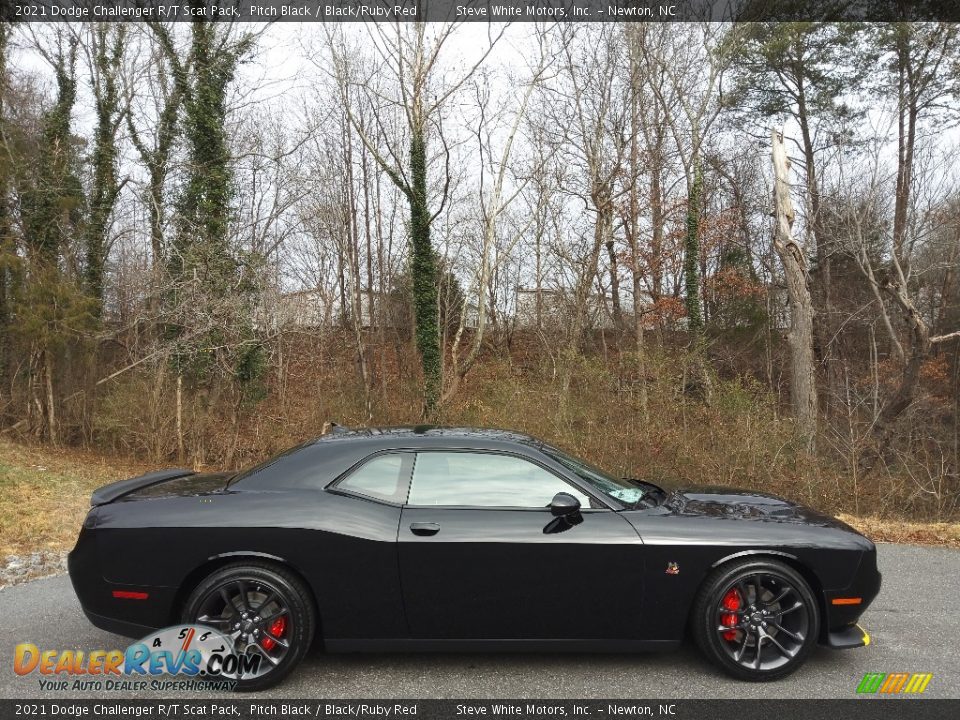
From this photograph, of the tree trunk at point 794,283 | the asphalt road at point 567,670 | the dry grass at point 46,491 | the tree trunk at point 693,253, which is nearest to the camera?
the asphalt road at point 567,670

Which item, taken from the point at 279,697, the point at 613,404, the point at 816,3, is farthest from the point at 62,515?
the point at 816,3

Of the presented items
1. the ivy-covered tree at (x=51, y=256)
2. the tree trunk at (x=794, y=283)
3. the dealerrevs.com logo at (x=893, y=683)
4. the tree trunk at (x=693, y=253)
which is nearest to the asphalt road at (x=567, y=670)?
the dealerrevs.com logo at (x=893, y=683)

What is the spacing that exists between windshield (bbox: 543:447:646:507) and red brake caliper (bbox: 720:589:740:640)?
69cm

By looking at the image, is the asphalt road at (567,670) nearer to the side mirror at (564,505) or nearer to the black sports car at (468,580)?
the black sports car at (468,580)

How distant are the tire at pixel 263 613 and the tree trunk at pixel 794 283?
Answer: 11.8 metres

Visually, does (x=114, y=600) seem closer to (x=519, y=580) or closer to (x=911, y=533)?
(x=519, y=580)

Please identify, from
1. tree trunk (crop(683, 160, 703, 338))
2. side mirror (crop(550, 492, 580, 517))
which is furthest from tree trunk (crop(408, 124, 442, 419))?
side mirror (crop(550, 492, 580, 517))

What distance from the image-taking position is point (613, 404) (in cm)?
1107

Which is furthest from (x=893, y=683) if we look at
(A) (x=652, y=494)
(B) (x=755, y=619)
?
(A) (x=652, y=494)

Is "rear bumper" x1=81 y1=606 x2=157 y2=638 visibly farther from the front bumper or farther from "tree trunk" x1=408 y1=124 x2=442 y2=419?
"tree trunk" x1=408 y1=124 x2=442 y2=419

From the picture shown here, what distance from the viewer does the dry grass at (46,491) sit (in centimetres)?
684

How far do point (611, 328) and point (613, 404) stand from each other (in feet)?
45.3

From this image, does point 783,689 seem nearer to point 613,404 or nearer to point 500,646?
point 500,646

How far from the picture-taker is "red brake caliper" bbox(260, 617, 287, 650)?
11.0 ft
